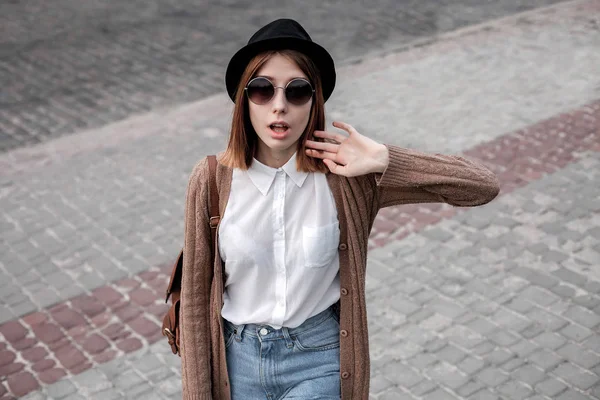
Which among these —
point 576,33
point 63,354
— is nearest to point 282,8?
point 576,33

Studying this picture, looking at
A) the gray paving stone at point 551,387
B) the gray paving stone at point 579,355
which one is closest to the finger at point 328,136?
the gray paving stone at point 551,387

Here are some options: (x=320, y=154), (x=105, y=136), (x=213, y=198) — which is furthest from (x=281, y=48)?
(x=105, y=136)

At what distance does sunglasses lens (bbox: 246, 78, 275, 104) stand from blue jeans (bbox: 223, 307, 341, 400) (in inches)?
30.3

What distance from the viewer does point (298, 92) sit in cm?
274

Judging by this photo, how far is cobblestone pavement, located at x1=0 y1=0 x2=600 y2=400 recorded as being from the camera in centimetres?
503

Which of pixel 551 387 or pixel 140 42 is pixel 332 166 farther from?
pixel 140 42

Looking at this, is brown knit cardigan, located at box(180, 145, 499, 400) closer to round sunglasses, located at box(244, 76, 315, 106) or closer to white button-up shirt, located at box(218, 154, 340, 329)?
white button-up shirt, located at box(218, 154, 340, 329)

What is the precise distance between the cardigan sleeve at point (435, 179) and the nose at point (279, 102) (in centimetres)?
38

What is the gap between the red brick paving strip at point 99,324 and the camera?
17.0ft

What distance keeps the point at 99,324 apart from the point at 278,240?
3.11 meters

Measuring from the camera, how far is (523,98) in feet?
29.3

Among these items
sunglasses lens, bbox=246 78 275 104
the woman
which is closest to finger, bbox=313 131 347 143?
the woman

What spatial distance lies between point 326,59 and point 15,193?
5457 mm

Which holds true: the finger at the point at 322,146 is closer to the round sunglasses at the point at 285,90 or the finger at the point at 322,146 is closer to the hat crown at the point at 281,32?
the round sunglasses at the point at 285,90
